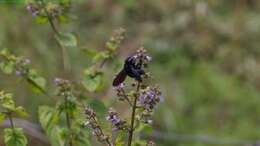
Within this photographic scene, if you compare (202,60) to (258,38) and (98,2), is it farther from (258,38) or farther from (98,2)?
(98,2)

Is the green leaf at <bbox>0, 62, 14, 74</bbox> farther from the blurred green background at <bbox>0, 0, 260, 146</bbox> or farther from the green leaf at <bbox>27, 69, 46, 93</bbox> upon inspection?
the blurred green background at <bbox>0, 0, 260, 146</bbox>

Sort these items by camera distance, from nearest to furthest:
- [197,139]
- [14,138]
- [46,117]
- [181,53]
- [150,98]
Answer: [150,98]
[14,138]
[46,117]
[197,139]
[181,53]

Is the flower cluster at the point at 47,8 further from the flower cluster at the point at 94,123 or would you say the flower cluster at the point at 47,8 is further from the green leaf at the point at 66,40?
the flower cluster at the point at 94,123

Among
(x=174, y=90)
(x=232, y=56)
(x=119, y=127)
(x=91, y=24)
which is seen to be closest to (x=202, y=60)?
(x=232, y=56)

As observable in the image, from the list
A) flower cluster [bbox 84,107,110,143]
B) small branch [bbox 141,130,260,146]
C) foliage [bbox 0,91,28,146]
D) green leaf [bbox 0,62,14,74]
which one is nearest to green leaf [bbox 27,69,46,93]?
green leaf [bbox 0,62,14,74]

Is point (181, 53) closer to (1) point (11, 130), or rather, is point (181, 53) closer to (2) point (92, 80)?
(2) point (92, 80)

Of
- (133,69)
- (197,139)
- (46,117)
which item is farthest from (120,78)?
(197,139)
